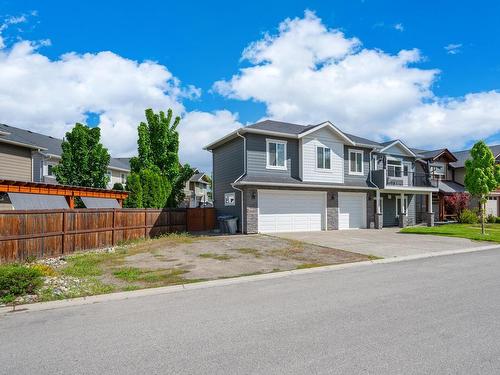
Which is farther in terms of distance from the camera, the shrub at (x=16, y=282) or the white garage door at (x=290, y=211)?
the white garage door at (x=290, y=211)

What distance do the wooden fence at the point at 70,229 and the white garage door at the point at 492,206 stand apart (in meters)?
32.9

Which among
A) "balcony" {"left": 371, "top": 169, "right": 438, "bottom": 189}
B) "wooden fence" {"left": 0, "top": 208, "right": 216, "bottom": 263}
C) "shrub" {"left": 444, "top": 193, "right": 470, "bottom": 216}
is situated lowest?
→ "wooden fence" {"left": 0, "top": 208, "right": 216, "bottom": 263}

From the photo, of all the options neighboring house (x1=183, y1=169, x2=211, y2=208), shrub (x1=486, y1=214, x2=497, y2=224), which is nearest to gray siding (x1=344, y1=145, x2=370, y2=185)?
shrub (x1=486, y1=214, x2=497, y2=224)

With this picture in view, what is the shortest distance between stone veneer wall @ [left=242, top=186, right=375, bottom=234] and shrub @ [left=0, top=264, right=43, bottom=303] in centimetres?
1370

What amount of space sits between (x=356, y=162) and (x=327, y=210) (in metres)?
4.47

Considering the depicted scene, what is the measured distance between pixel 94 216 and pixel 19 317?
947 centimetres

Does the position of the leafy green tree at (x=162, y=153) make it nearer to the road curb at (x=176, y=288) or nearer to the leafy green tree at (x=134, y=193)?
the leafy green tree at (x=134, y=193)

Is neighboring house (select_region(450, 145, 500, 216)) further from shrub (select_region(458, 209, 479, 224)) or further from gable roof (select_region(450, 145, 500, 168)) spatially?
shrub (select_region(458, 209, 479, 224))

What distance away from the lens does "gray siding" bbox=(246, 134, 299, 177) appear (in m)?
21.3

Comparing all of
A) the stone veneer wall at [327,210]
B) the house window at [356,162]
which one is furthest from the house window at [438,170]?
the house window at [356,162]

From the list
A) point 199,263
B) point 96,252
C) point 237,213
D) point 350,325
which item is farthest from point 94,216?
point 350,325

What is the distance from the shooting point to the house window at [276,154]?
72.2ft

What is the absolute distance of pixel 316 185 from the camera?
2272cm

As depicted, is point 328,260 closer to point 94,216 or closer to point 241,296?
point 241,296
